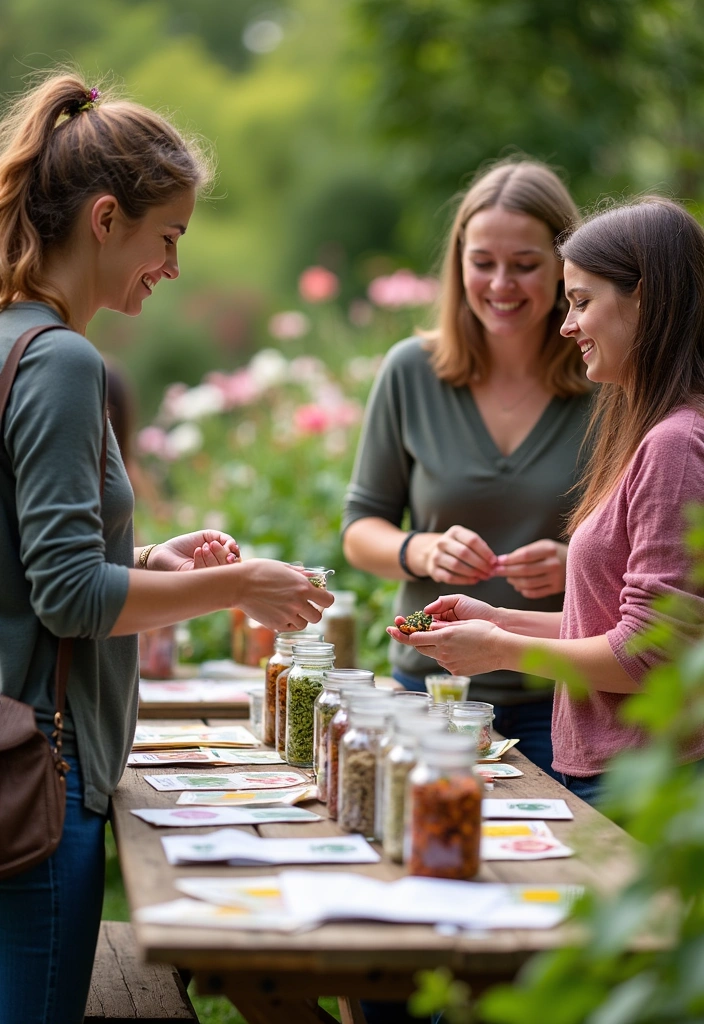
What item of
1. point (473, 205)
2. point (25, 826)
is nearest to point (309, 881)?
point (25, 826)

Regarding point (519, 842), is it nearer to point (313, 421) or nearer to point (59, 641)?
point (59, 641)

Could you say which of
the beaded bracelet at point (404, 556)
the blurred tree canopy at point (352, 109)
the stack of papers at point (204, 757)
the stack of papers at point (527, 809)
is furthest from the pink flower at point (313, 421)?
the stack of papers at point (527, 809)

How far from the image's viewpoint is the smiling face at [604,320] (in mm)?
2334

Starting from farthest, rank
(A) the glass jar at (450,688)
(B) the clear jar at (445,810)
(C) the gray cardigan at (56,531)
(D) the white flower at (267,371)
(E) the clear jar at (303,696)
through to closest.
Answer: (D) the white flower at (267,371)
(A) the glass jar at (450,688)
(E) the clear jar at (303,696)
(C) the gray cardigan at (56,531)
(B) the clear jar at (445,810)

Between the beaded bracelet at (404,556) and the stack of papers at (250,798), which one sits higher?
the beaded bracelet at (404,556)

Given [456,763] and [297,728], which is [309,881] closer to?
[456,763]

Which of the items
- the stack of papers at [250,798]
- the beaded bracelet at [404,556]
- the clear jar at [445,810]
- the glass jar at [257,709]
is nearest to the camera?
the clear jar at [445,810]

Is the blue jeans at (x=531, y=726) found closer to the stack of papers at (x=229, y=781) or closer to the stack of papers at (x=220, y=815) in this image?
Answer: the stack of papers at (x=229, y=781)

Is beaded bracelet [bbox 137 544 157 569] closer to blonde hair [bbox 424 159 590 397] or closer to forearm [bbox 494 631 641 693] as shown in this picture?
forearm [bbox 494 631 641 693]

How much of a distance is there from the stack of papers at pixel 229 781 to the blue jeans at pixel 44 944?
368mm

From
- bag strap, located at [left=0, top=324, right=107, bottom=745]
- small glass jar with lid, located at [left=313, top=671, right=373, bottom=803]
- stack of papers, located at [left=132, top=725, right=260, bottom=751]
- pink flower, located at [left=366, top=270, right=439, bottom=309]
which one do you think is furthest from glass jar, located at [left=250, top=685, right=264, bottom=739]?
pink flower, located at [left=366, top=270, right=439, bottom=309]

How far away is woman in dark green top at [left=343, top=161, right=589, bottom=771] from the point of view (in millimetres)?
2896

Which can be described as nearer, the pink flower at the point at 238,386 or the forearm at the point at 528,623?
the forearm at the point at 528,623

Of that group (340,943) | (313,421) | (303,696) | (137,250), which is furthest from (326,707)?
(313,421)
